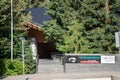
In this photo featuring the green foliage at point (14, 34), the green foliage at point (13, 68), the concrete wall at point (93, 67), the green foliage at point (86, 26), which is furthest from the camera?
the green foliage at point (86, 26)

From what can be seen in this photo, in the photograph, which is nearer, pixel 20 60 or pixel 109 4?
pixel 20 60

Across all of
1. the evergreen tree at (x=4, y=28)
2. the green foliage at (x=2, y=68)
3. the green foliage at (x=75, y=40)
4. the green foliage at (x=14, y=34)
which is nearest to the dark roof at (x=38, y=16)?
the green foliage at (x=14, y=34)

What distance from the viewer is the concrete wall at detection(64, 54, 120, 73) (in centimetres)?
3106

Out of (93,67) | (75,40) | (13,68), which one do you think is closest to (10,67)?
(13,68)

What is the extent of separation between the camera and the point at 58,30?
35188 millimetres

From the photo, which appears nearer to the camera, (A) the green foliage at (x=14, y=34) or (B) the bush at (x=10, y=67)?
(B) the bush at (x=10, y=67)

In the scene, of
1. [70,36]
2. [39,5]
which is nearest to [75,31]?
[70,36]

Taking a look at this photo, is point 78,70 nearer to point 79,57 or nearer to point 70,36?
point 79,57

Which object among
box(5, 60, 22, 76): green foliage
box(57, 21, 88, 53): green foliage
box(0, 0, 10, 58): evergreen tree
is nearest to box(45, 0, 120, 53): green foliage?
box(57, 21, 88, 53): green foliage

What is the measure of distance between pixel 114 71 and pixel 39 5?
26133 millimetres

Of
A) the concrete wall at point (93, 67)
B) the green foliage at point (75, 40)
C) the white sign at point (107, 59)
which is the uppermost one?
the green foliage at point (75, 40)

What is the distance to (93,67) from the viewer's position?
104 feet

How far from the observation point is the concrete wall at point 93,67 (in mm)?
31059

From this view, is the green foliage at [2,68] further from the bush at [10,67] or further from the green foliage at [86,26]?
the green foliage at [86,26]
